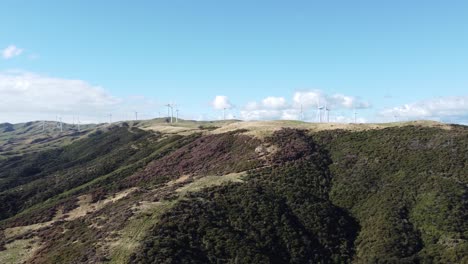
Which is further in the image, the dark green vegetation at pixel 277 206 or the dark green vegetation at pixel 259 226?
the dark green vegetation at pixel 277 206

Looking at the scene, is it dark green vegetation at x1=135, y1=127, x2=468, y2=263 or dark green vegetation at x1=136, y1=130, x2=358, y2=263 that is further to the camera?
dark green vegetation at x1=135, y1=127, x2=468, y2=263

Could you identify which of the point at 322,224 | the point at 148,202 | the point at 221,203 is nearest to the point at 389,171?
the point at 322,224

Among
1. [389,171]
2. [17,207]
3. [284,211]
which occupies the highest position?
[389,171]

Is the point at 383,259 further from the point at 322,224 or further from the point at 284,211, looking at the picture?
the point at 284,211

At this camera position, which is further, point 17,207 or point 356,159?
point 17,207

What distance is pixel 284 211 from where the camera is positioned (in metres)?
74.4

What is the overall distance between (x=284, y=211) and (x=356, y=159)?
30.1 meters

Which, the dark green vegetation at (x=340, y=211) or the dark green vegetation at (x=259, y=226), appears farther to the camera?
the dark green vegetation at (x=340, y=211)

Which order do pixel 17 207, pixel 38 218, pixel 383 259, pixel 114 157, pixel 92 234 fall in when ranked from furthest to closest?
pixel 114 157 → pixel 17 207 → pixel 38 218 → pixel 92 234 → pixel 383 259

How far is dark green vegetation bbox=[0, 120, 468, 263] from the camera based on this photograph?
61.4m

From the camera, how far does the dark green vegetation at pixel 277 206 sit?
201 ft

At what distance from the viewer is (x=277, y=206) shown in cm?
7494

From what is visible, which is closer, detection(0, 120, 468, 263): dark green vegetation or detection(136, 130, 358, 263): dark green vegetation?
detection(136, 130, 358, 263): dark green vegetation

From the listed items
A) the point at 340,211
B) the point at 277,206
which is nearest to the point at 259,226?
the point at 277,206
